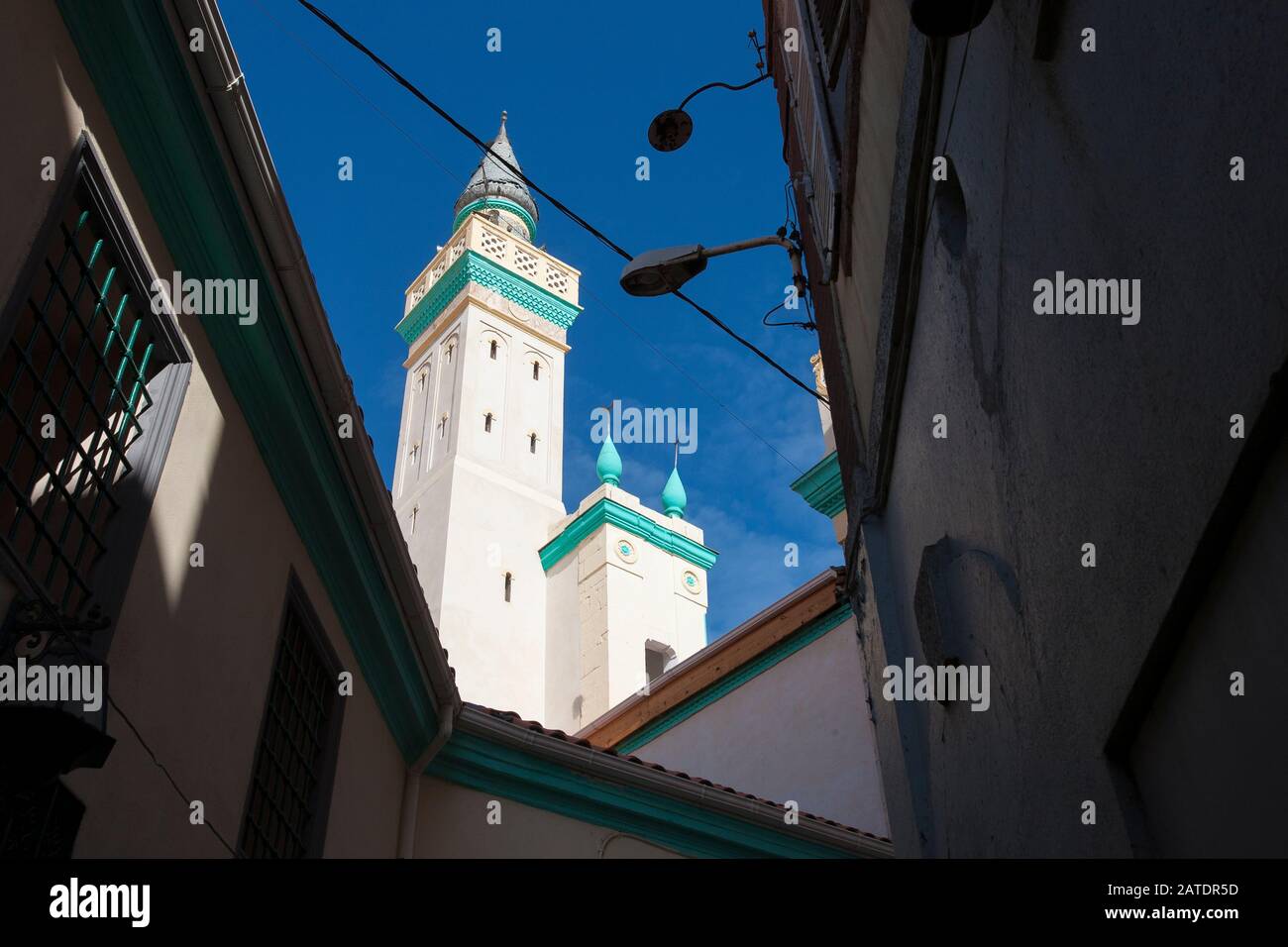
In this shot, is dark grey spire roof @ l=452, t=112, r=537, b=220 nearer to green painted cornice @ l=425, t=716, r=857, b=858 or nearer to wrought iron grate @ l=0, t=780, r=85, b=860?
green painted cornice @ l=425, t=716, r=857, b=858

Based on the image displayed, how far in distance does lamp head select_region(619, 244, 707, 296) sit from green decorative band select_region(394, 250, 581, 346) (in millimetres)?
30032

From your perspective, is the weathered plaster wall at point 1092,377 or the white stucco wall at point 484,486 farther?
the white stucco wall at point 484,486

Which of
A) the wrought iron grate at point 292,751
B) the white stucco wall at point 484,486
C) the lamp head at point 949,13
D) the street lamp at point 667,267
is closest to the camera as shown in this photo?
the lamp head at point 949,13

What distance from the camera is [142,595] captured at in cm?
499

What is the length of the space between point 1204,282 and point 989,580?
7.92 ft

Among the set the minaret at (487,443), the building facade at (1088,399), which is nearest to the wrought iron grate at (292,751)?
the building facade at (1088,399)

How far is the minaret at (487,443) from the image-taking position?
32.0 meters

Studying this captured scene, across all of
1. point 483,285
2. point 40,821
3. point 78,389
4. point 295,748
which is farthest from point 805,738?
point 483,285

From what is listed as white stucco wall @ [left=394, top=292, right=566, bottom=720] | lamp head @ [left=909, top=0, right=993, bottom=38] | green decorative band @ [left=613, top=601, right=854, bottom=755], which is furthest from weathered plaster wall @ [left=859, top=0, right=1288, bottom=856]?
white stucco wall @ [left=394, top=292, right=566, bottom=720]

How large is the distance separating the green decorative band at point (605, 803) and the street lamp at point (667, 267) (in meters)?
3.69

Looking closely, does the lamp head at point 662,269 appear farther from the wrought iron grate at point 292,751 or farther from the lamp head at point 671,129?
the wrought iron grate at point 292,751

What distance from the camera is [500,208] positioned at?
143 ft

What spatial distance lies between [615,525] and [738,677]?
59.0 ft

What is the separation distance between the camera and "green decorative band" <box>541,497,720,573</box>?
3356 cm
